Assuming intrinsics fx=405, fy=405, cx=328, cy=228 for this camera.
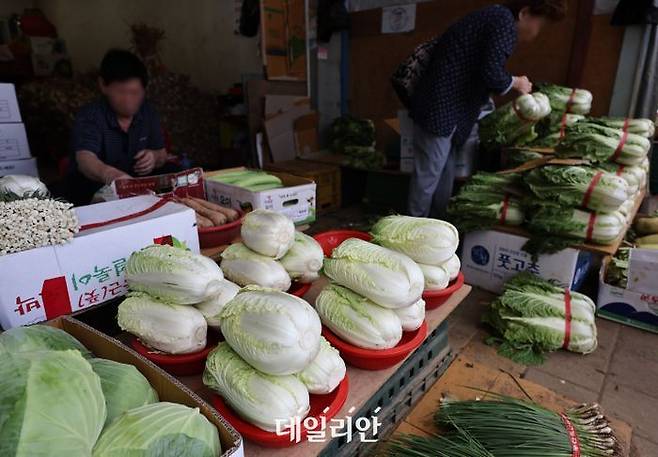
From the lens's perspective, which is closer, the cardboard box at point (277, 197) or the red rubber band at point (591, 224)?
the cardboard box at point (277, 197)

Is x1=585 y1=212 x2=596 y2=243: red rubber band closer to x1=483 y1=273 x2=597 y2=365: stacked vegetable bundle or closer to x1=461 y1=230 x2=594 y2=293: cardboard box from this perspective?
x1=461 y1=230 x2=594 y2=293: cardboard box

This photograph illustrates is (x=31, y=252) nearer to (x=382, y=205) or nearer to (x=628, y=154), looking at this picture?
(x=628, y=154)

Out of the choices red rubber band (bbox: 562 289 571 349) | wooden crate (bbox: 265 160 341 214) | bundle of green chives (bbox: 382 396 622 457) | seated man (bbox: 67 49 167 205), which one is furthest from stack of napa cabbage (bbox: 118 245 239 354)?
wooden crate (bbox: 265 160 341 214)

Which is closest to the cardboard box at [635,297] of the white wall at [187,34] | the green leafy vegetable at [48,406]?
the green leafy vegetable at [48,406]

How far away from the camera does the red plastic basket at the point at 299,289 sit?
1.71m

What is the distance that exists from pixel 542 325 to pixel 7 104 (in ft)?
15.4

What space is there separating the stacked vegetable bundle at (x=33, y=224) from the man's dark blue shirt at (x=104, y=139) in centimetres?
167

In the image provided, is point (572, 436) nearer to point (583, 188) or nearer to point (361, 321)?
point (361, 321)

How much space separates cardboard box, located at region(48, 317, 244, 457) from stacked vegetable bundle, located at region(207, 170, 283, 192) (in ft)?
4.75

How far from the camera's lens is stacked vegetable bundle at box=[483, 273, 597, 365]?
2555 mm

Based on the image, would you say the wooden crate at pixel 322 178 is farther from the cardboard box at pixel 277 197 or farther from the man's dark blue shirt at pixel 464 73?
the cardboard box at pixel 277 197

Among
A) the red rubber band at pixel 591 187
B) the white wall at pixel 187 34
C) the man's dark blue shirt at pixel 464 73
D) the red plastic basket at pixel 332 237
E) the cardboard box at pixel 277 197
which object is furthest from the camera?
the white wall at pixel 187 34

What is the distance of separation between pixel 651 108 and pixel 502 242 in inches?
103

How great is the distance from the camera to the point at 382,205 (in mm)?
5664
